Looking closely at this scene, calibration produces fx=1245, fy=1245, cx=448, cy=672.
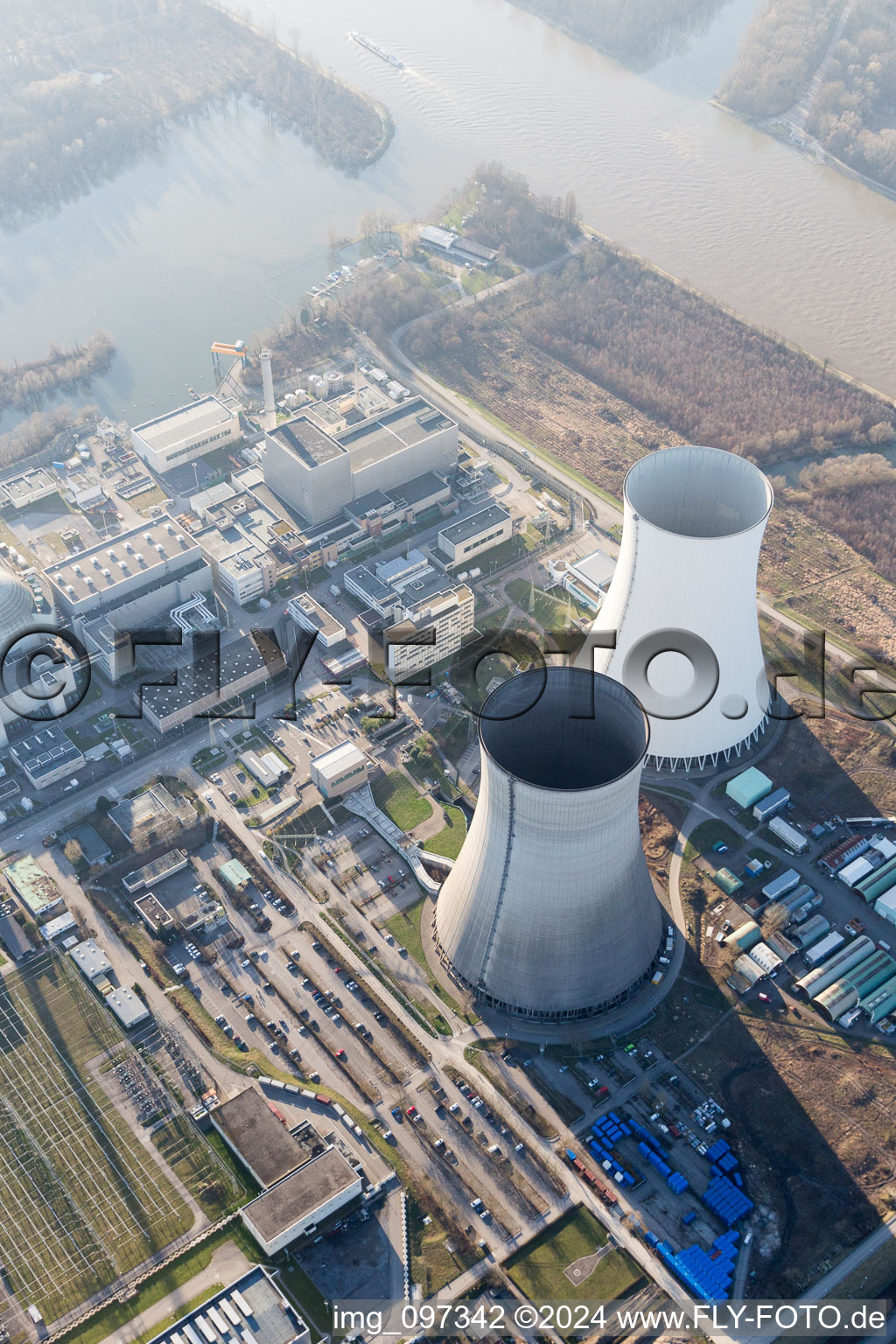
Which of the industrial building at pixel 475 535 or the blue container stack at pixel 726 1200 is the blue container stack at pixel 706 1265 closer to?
the blue container stack at pixel 726 1200

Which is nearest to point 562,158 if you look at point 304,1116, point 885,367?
point 885,367

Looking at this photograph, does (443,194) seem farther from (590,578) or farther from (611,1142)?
(611,1142)

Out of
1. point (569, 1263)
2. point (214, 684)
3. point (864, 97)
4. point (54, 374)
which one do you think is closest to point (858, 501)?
point (214, 684)

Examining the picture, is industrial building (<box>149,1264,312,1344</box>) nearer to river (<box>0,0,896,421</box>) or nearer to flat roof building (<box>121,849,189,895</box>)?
flat roof building (<box>121,849,189,895</box>)

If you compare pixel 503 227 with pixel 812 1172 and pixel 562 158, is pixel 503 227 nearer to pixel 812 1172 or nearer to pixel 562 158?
pixel 562 158

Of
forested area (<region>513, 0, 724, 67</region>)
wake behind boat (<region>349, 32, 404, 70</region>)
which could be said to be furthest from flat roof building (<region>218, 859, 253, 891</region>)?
forested area (<region>513, 0, 724, 67</region>)

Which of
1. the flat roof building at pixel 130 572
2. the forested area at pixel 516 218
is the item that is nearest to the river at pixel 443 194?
the forested area at pixel 516 218
